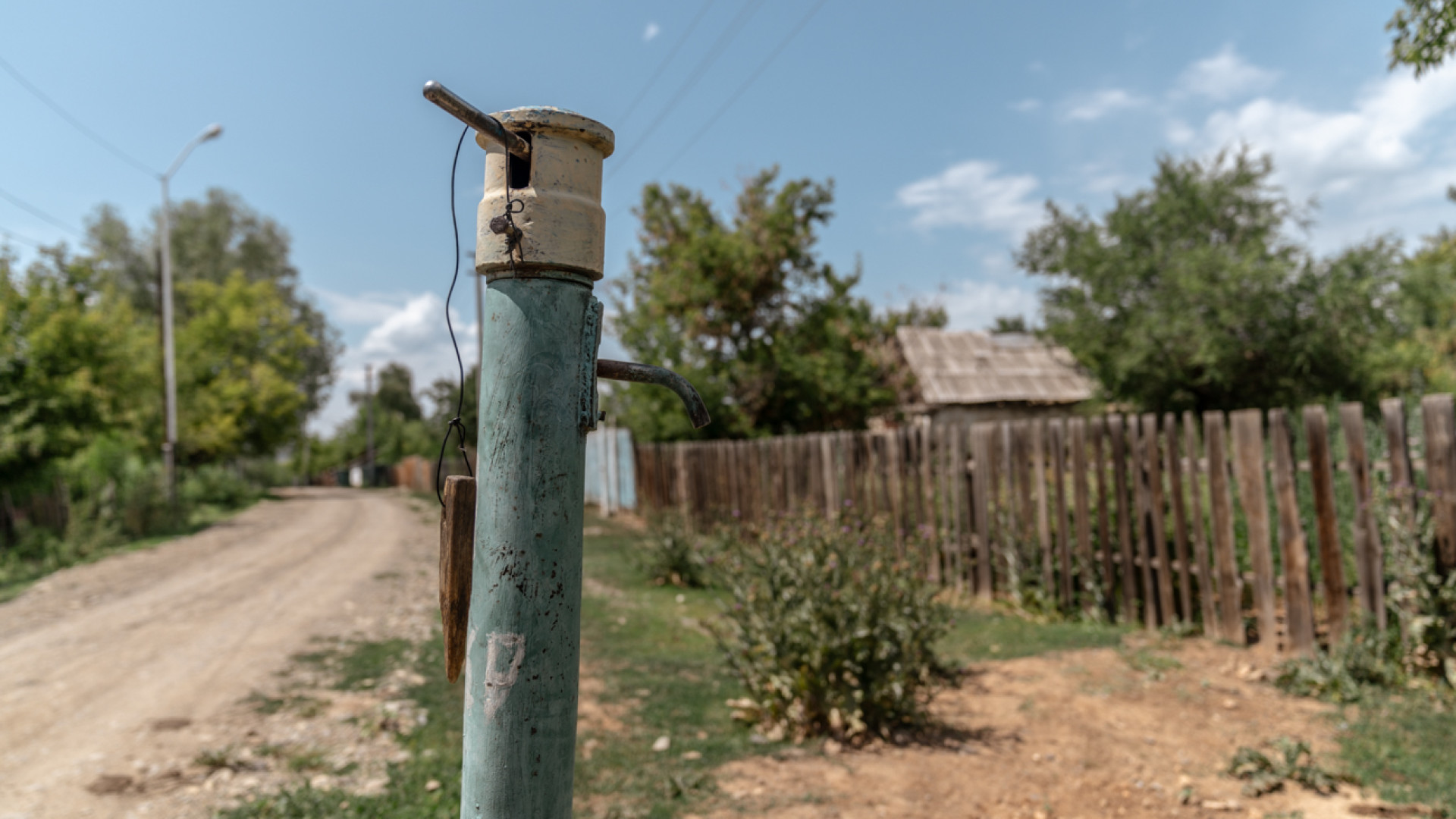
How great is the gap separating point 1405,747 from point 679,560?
663 cm

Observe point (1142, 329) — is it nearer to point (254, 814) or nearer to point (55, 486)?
point (254, 814)

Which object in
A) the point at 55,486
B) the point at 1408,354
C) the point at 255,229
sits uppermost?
the point at 255,229

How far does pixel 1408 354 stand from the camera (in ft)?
62.0

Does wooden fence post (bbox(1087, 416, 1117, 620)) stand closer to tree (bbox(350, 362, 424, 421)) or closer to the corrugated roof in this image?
the corrugated roof

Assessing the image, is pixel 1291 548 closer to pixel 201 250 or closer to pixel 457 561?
pixel 457 561

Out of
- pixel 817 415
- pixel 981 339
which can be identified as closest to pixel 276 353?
pixel 817 415

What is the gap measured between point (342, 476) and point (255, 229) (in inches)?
834

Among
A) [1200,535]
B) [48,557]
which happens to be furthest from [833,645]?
[48,557]

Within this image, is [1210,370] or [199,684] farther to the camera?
[1210,370]

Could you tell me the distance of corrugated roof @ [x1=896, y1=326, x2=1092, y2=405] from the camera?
59.3ft

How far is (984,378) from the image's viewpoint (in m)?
18.8

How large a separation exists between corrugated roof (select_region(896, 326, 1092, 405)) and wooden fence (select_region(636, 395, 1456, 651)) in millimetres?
9169

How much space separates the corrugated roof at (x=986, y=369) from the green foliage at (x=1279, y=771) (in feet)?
46.5

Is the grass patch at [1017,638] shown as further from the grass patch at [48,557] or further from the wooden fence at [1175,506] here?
the grass patch at [48,557]
